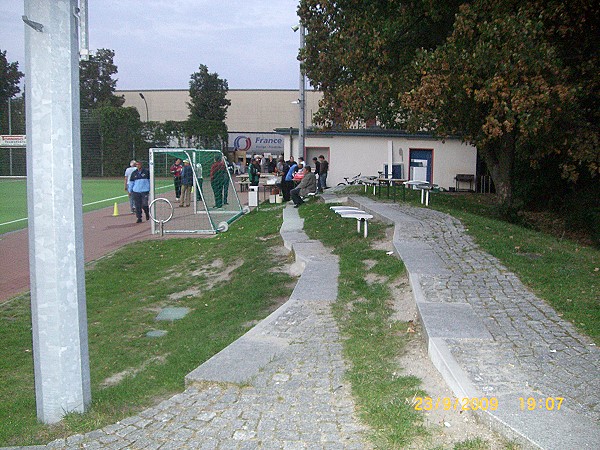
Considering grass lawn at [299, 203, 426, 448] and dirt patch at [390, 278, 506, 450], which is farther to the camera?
grass lawn at [299, 203, 426, 448]

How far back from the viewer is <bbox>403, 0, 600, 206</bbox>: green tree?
1310cm

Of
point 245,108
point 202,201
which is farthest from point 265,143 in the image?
point 202,201

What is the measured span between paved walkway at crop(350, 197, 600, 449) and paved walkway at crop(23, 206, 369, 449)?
91 cm

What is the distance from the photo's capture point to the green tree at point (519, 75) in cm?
1310

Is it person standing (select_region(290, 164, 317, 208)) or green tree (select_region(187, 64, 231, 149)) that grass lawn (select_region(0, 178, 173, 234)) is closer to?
person standing (select_region(290, 164, 317, 208))

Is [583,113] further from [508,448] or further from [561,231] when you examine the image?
[508,448]

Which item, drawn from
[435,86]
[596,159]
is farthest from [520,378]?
[596,159]

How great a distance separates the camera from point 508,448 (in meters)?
3.79

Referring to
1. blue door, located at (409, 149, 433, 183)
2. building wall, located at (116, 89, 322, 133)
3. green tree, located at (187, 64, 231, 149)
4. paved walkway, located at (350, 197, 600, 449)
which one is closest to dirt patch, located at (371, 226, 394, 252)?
paved walkway, located at (350, 197, 600, 449)

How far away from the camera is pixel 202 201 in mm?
18516

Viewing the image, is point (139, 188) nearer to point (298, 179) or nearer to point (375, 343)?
point (298, 179)

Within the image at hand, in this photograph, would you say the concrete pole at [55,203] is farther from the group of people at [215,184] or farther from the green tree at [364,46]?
the group of people at [215,184]

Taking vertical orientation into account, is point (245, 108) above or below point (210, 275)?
above

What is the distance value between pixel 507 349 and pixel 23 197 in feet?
87.9
